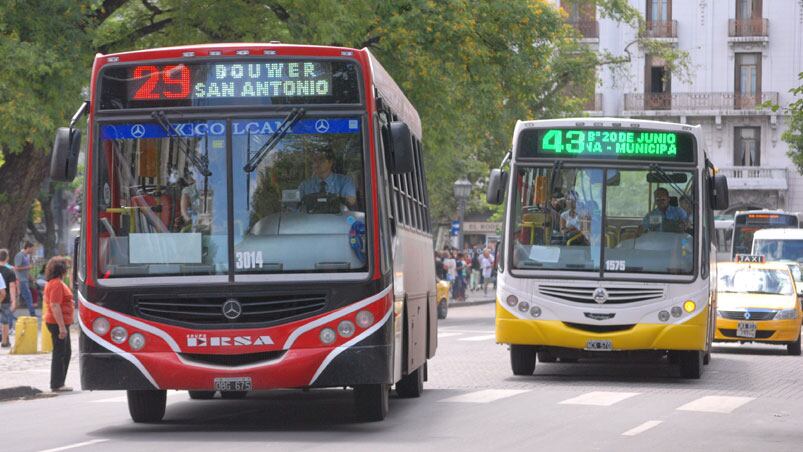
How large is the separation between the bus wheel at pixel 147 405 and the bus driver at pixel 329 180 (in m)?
2.56

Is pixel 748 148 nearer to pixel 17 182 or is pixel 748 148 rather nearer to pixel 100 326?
pixel 17 182

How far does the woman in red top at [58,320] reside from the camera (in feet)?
60.8

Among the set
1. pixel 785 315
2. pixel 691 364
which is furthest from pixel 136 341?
pixel 785 315

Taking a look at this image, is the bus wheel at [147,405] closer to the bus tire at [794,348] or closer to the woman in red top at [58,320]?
the woman in red top at [58,320]

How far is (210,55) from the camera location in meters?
12.5

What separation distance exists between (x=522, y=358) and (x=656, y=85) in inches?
2112

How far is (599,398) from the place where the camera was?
1631 centimetres

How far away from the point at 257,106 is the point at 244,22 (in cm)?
1983

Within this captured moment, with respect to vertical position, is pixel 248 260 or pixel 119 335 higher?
pixel 248 260

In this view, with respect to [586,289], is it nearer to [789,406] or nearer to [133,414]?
[789,406]

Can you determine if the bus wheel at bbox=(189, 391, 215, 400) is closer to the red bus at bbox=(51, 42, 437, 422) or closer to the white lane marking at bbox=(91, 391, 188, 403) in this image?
the white lane marking at bbox=(91, 391, 188, 403)

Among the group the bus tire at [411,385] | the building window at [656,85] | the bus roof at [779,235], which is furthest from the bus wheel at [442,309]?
the building window at [656,85]

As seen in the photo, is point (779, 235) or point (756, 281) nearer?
point (756, 281)

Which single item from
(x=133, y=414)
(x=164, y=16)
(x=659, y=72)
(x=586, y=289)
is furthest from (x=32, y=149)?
(x=659, y=72)
